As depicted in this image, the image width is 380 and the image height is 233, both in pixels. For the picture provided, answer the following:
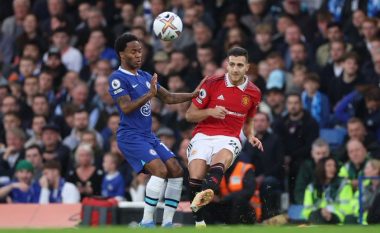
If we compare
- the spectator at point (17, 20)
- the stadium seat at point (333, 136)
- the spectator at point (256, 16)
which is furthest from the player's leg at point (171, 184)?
the spectator at point (17, 20)

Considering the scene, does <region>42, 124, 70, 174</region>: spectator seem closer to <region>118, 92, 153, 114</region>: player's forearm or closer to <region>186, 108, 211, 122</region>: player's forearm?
<region>186, 108, 211, 122</region>: player's forearm

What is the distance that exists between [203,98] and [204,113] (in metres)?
0.30

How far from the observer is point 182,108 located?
840 inches

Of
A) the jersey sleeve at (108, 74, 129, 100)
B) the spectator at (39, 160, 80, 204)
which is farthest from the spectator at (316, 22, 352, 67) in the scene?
the jersey sleeve at (108, 74, 129, 100)

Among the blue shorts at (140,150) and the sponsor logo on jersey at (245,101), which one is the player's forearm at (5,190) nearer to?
the blue shorts at (140,150)

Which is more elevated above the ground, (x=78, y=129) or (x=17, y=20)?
(x=17, y=20)

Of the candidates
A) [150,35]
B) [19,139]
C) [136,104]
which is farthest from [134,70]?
[150,35]

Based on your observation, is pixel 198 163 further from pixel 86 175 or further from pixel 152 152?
pixel 86 175

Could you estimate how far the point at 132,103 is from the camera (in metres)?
15.2

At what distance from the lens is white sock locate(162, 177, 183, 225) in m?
15.4

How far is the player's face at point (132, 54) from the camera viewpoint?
1547 centimetres

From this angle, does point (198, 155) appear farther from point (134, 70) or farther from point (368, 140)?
point (368, 140)

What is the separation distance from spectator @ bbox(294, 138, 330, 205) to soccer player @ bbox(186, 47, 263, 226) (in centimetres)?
307

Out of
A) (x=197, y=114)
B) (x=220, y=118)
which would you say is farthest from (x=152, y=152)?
(x=220, y=118)
